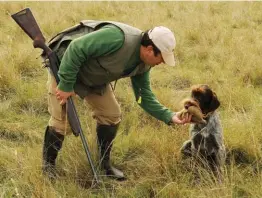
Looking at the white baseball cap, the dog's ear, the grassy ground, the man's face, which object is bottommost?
the grassy ground

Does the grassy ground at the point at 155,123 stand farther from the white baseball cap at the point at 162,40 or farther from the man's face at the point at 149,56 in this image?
the white baseball cap at the point at 162,40

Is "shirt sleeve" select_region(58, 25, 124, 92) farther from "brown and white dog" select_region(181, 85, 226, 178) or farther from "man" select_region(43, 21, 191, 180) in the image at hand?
"brown and white dog" select_region(181, 85, 226, 178)

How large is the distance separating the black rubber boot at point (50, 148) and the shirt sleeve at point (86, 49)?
55 centimetres

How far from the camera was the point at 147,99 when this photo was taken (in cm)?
380

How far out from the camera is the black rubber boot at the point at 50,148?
3580 mm

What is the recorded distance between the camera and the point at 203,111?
350 centimetres

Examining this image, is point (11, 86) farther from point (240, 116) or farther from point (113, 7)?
point (113, 7)

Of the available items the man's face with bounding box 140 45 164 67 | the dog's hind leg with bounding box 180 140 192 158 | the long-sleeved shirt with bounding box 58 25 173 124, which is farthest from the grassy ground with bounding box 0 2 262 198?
the man's face with bounding box 140 45 164 67

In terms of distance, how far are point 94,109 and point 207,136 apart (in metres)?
0.98

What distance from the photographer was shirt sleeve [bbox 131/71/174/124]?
373cm

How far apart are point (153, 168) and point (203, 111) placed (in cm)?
63

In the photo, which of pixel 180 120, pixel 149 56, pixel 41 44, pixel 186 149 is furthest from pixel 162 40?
pixel 186 149

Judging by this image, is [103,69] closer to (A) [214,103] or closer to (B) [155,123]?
(A) [214,103]

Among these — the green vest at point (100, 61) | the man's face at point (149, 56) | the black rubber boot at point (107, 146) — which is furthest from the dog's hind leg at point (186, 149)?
the man's face at point (149, 56)
